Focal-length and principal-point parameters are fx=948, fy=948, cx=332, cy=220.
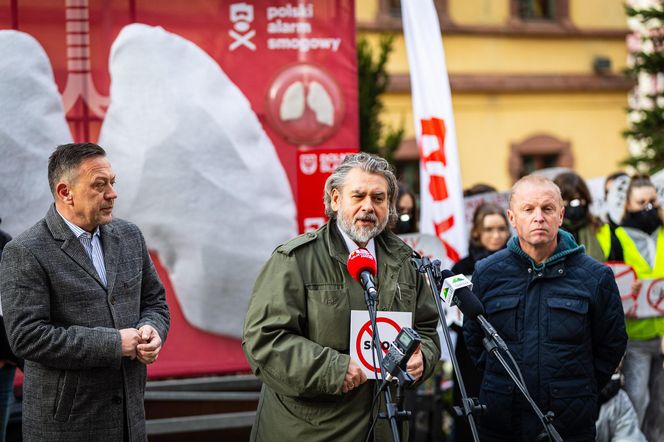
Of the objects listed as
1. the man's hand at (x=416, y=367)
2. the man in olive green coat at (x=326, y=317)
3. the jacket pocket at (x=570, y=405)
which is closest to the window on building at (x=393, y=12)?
the jacket pocket at (x=570, y=405)

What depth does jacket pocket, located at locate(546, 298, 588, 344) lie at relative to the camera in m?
4.41

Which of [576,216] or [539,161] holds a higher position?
[539,161]

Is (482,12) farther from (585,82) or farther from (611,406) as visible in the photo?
(611,406)

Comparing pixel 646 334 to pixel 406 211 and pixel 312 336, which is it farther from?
pixel 312 336

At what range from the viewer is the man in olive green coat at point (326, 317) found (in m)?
3.74

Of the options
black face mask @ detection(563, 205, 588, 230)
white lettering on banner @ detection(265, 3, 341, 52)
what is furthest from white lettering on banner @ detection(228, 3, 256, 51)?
black face mask @ detection(563, 205, 588, 230)

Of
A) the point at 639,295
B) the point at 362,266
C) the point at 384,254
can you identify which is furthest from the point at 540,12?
the point at 362,266

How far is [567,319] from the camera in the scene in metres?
4.42

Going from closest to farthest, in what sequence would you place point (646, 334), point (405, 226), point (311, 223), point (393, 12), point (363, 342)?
point (363, 342) < point (311, 223) < point (646, 334) < point (405, 226) < point (393, 12)

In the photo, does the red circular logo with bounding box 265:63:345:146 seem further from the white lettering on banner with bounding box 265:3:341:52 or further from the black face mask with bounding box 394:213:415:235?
the black face mask with bounding box 394:213:415:235

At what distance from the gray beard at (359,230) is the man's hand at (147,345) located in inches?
37.0

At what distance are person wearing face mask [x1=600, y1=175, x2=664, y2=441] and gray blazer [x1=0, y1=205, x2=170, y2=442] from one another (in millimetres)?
3584

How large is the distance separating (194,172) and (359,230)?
2291mm

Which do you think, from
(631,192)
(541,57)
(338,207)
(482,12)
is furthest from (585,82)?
(338,207)
